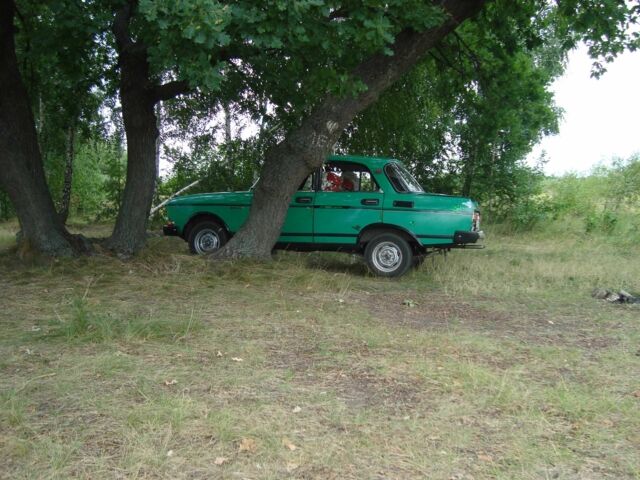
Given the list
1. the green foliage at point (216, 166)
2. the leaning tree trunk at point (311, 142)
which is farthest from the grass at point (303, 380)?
the green foliage at point (216, 166)

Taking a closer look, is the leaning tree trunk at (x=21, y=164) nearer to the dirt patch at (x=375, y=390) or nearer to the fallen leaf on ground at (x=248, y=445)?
the dirt patch at (x=375, y=390)

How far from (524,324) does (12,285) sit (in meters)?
6.31

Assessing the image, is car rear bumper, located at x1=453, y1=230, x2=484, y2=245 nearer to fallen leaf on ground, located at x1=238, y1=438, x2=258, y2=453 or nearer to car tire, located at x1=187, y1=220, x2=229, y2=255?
car tire, located at x1=187, y1=220, x2=229, y2=255

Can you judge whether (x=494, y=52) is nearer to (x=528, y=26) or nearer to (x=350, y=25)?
(x=528, y=26)

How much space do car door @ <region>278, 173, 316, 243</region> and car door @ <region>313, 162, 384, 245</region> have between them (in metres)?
0.10

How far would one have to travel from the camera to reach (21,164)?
9258 millimetres

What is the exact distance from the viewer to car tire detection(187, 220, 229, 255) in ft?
35.3

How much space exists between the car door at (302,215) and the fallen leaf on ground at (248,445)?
6856mm

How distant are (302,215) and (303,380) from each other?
589cm

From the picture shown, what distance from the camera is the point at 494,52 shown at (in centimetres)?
1234

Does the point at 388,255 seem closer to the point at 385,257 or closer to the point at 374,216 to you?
the point at 385,257

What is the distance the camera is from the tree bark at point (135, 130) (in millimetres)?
9852

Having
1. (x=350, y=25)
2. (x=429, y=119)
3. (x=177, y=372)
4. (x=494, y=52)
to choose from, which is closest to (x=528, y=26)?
(x=494, y=52)

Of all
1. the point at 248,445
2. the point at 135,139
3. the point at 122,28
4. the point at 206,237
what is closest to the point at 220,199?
the point at 206,237
